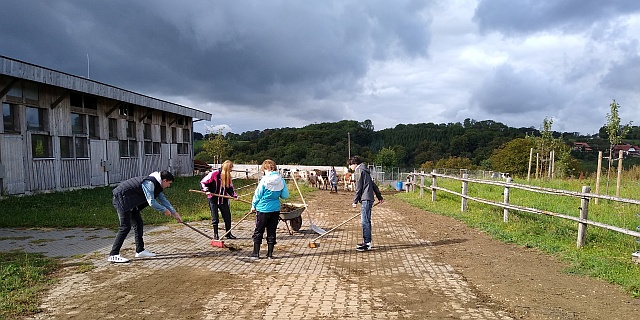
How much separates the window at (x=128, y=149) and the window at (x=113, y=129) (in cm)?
76

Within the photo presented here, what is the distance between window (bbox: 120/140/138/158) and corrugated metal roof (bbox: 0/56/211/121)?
7.01 feet

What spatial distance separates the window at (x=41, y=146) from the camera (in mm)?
15367

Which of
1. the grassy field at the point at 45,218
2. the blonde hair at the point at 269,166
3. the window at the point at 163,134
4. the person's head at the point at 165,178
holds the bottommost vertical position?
the grassy field at the point at 45,218

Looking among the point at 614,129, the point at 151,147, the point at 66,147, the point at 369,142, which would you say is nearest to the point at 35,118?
the point at 66,147

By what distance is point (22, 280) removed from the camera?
556cm

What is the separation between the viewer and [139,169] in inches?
913

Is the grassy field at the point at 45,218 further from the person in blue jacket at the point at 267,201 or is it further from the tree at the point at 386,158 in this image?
the tree at the point at 386,158

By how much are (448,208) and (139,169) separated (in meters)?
17.1

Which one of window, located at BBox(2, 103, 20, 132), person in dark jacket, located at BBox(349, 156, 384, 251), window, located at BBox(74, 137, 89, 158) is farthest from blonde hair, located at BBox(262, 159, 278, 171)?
window, located at BBox(74, 137, 89, 158)

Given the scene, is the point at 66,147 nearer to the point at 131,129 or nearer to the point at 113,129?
the point at 113,129

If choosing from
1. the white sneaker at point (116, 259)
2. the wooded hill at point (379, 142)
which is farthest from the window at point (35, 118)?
the wooded hill at point (379, 142)

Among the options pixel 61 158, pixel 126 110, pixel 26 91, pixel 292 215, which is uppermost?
pixel 26 91

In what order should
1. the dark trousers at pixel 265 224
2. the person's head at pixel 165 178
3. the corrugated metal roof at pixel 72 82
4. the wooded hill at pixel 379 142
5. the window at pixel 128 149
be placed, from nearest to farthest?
the person's head at pixel 165 178
the dark trousers at pixel 265 224
the corrugated metal roof at pixel 72 82
the window at pixel 128 149
the wooded hill at pixel 379 142

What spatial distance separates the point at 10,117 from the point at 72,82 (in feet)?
9.01
